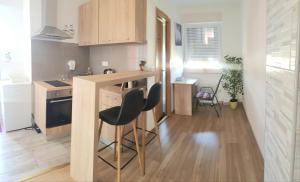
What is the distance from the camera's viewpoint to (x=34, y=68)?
3.83 metres

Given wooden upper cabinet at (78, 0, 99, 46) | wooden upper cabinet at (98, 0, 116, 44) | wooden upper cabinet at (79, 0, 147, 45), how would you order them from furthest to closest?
wooden upper cabinet at (78, 0, 99, 46)
wooden upper cabinet at (98, 0, 116, 44)
wooden upper cabinet at (79, 0, 147, 45)

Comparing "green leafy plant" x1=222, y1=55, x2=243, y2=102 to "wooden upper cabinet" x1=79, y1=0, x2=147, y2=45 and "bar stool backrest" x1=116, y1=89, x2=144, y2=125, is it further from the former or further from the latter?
"bar stool backrest" x1=116, y1=89, x2=144, y2=125

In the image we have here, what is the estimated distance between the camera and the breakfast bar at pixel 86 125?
192 centimetres

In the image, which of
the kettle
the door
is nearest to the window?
the door

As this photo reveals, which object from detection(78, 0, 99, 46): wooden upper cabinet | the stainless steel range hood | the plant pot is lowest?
the plant pot

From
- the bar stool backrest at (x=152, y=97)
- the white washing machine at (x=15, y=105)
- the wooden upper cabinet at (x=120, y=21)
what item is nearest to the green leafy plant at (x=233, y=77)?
the wooden upper cabinet at (x=120, y=21)

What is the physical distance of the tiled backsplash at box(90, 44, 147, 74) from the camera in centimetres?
357

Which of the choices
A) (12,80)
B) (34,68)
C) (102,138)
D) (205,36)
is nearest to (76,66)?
(34,68)

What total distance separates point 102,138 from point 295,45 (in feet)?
9.12

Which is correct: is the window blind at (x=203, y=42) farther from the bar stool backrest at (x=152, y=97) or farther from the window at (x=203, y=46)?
the bar stool backrest at (x=152, y=97)

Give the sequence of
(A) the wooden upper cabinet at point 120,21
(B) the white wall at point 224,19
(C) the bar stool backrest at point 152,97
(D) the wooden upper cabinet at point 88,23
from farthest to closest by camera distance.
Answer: (B) the white wall at point 224,19 → (D) the wooden upper cabinet at point 88,23 → (A) the wooden upper cabinet at point 120,21 → (C) the bar stool backrest at point 152,97

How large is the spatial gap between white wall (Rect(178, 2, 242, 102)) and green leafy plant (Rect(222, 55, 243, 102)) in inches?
8.6

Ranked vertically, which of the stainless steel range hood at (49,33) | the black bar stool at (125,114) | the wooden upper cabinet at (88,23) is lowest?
the black bar stool at (125,114)

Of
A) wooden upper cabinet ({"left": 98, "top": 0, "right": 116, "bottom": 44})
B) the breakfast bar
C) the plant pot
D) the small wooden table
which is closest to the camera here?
the breakfast bar
